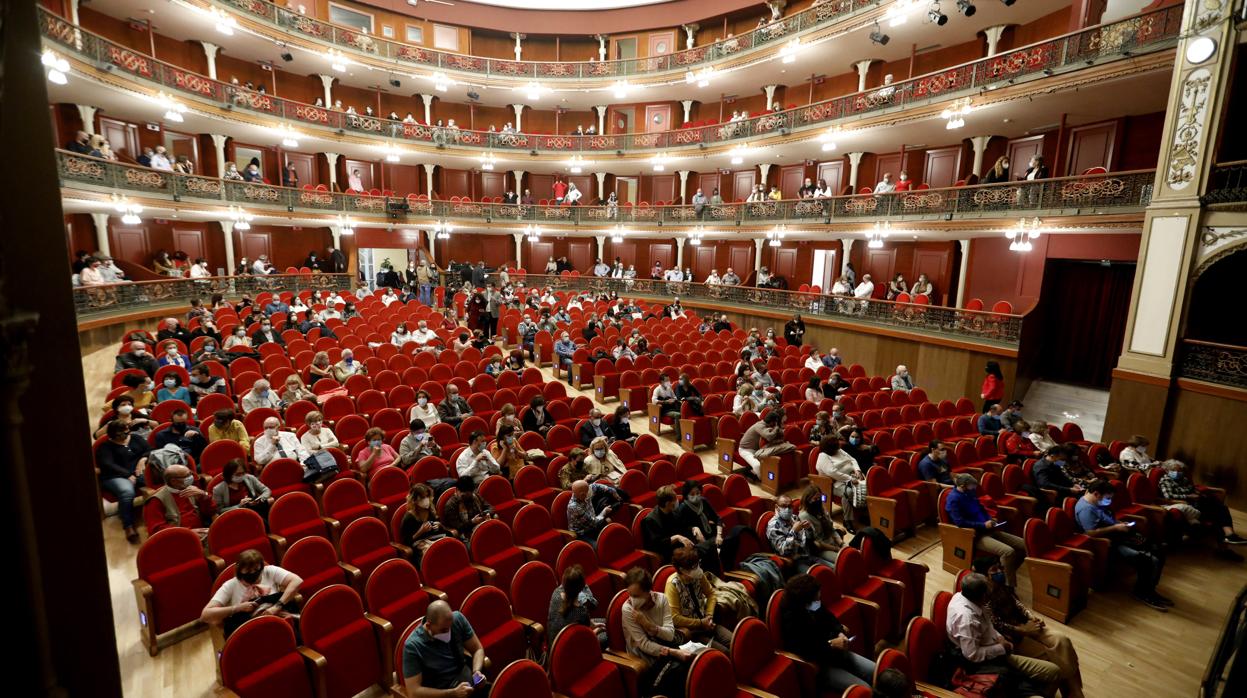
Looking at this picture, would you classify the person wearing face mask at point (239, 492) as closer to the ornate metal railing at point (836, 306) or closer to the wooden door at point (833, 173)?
the ornate metal railing at point (836, 306)

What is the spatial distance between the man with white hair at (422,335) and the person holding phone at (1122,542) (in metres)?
10.9

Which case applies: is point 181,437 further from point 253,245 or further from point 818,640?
point 253,245

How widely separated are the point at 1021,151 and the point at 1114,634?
13.9m

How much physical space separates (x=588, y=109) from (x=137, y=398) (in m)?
24.3

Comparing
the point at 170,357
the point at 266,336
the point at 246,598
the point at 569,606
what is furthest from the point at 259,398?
the point at 569,606

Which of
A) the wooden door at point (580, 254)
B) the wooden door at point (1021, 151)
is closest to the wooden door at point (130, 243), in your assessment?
the wooden door at point (580, 254)

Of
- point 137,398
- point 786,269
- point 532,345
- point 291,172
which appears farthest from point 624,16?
point 137,398

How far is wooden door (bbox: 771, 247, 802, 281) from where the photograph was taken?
21.4 metres

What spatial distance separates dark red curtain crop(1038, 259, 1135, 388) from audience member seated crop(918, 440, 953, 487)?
8.70m

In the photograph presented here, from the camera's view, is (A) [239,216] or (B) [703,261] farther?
(B) [703,261]

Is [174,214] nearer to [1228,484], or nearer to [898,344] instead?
[898,344]

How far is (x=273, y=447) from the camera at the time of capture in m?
6.04

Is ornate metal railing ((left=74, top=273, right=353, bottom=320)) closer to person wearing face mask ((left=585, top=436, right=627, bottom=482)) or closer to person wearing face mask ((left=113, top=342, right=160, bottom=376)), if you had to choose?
person wearing face mask ((left=113, top=342, right=160, bottom=376))

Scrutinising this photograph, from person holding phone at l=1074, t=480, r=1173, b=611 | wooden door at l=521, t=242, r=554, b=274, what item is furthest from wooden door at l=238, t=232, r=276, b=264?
person holding phone at l=1074, t=480, r=1173, b=611
